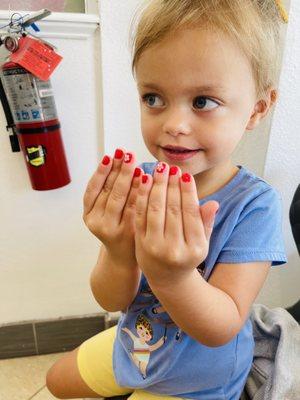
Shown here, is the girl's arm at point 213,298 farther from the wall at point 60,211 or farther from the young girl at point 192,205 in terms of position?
the wall at point 60,211

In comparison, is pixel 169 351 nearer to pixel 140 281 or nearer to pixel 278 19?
pixel 140 281

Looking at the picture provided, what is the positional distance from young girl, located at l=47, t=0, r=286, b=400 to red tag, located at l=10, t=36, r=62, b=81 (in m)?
0.41

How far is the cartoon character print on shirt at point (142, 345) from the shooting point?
649 millimetres

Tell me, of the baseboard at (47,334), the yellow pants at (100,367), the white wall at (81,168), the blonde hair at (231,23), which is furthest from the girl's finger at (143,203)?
the baseboard at (47,334)

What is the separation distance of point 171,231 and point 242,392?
1.50 ft

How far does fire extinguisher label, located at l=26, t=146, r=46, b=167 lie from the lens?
0.96 meters

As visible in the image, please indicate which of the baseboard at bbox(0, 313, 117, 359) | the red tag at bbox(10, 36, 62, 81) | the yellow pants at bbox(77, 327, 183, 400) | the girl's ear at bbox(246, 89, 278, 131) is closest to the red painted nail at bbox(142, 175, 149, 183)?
the girl's ear at bbox(246, 89, 278, 131)

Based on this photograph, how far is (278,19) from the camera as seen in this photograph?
558 millimetres

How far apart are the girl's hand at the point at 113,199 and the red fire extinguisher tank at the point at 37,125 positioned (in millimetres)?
497

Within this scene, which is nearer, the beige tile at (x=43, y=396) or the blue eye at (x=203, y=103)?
the blue eye at (x=203, y=103)

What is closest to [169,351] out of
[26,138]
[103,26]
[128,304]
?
[128,304]

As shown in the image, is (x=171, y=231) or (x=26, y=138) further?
(x=26, y=138)

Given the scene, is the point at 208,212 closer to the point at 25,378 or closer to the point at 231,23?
the point at 231,23

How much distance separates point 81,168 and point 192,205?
741mm
